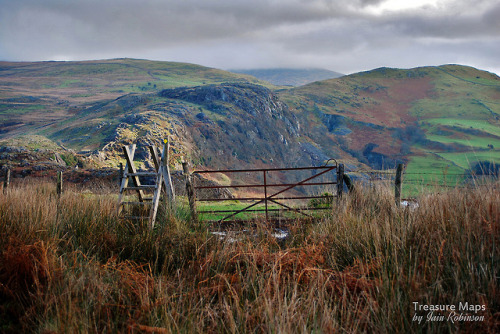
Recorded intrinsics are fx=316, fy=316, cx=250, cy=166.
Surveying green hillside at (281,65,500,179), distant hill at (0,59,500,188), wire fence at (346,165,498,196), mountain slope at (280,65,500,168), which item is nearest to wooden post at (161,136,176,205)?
wire fence at (346,165,498,196)

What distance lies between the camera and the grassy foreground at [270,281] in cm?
263

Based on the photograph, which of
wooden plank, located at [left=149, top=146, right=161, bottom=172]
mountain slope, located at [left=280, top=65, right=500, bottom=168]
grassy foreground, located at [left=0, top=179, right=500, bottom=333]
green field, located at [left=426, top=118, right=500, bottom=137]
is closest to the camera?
grassy foreground, located at [left=0, top=179, right=500, bottom=333]

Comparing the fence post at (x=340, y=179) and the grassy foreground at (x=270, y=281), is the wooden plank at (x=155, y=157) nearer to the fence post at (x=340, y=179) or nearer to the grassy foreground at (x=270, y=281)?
the grassy foreground at (x=270, y=281)

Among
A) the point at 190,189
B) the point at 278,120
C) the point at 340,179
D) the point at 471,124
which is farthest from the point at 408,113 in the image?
the point at 190,189

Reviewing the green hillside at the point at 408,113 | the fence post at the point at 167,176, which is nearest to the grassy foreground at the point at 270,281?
the fence post at the point at 167,176

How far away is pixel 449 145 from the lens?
242ft

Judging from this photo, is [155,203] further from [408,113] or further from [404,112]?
[404,112]

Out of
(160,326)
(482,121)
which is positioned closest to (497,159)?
(482,121)

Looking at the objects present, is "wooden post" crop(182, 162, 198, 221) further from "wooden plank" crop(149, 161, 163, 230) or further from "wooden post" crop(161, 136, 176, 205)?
"wooden plank" crop(149, 161, 163, 230)

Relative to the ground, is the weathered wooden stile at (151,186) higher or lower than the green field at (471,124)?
lower

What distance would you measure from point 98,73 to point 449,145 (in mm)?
150808

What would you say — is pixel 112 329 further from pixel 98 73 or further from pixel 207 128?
pixel 98 73

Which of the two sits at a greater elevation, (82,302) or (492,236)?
(492,236)

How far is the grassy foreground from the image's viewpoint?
2629 mm
